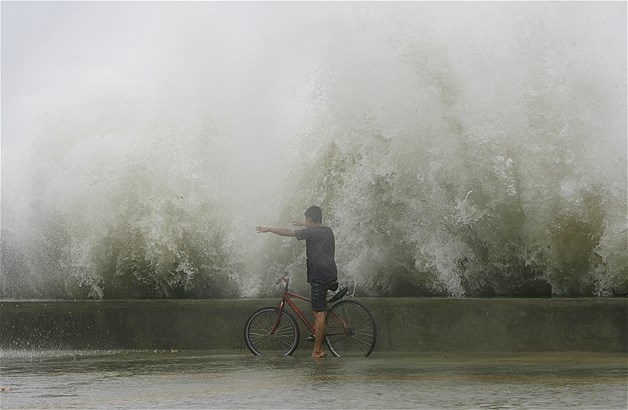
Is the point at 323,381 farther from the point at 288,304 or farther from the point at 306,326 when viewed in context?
the point at 288,304

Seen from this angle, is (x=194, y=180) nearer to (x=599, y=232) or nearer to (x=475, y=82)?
(x=475, y=82)

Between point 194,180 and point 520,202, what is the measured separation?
4611mm

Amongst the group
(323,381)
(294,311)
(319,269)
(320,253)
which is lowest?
(323,381)

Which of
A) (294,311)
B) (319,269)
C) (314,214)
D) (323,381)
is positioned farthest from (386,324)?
(323,381)

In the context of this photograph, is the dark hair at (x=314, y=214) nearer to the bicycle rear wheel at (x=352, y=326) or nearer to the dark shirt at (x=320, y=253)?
the dark shirt at (x=320, y=253)

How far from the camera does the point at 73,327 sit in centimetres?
1278

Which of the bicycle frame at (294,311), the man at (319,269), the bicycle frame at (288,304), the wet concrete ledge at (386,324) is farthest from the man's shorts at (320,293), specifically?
the wet concrete ledge at (386,324)

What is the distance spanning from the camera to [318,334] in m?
10.9

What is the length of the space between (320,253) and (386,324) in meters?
1.20

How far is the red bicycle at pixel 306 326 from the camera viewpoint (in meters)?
11.1

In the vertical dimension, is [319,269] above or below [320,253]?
below

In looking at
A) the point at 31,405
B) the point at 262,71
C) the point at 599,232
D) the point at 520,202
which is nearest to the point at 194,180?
the point at 262,71

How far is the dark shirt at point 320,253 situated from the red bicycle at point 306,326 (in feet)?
0.97

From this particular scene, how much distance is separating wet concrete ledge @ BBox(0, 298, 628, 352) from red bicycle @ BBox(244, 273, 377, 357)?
0.38 metres
